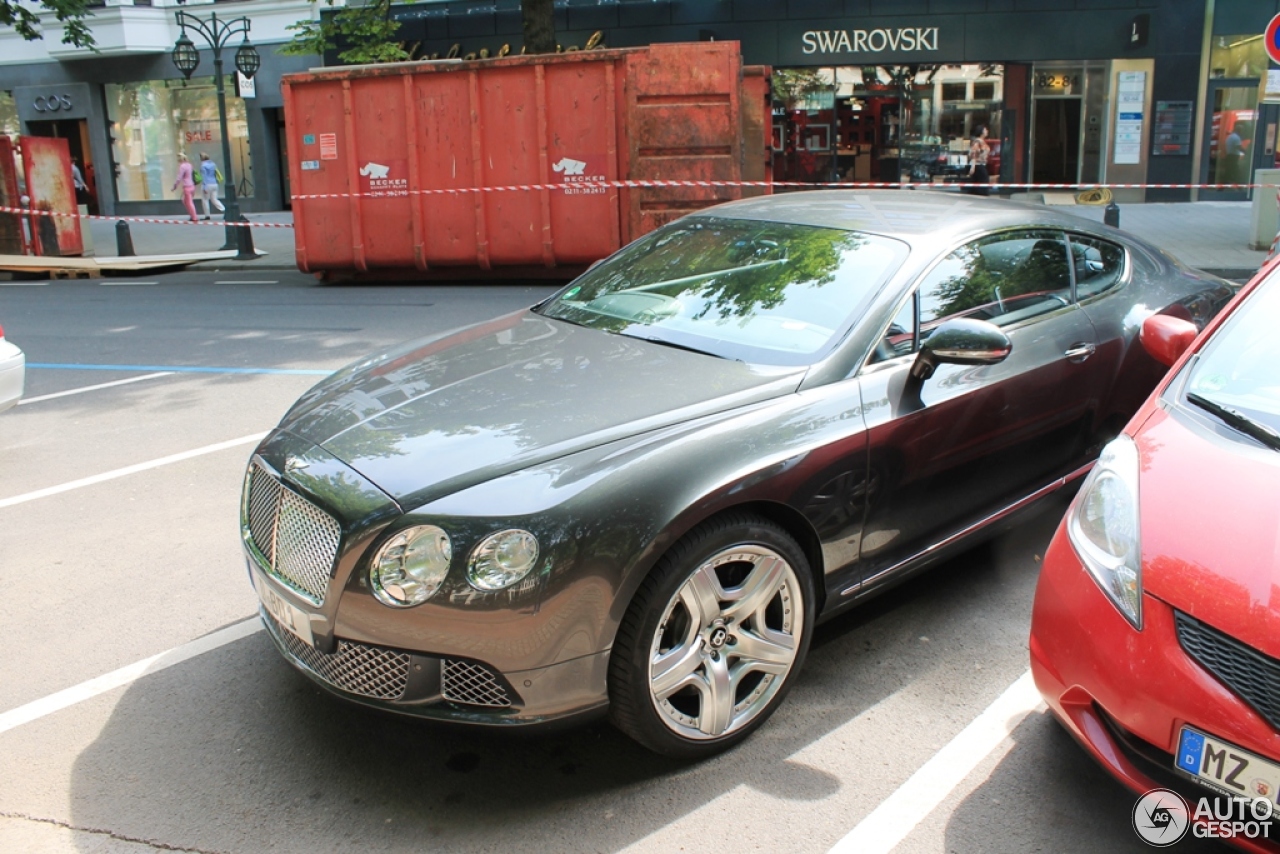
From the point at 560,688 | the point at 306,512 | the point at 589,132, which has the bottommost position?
the point at 560,688

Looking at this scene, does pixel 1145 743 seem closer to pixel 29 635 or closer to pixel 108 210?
pixel 29 635

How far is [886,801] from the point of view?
3.05 metres

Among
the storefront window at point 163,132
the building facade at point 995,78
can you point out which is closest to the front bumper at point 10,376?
the building facade at point 995,78

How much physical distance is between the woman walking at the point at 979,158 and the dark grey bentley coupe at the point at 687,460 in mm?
19657

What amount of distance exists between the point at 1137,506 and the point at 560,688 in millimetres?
1535

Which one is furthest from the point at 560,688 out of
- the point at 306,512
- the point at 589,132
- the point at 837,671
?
the point at 589,132

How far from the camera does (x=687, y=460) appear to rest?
10.1ft

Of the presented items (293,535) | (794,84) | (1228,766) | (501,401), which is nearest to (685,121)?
(501,401)

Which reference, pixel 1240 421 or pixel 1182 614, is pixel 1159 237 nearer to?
pixel 1240 421

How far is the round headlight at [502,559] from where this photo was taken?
2838 mm

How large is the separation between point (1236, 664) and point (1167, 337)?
1.76 meters

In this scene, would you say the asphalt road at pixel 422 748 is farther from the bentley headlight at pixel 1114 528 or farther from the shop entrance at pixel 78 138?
the shop entrance at pixel 78 138

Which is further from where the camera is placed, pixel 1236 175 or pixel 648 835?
pixel 1236 175

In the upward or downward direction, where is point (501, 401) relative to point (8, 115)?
downward
